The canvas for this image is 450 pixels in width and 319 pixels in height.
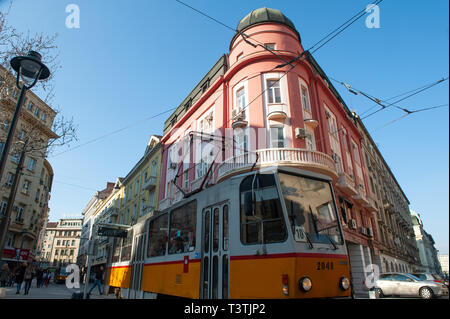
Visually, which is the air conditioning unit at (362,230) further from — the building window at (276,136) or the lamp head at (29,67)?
the lamp head at (29,67)

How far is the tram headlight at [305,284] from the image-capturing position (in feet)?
16.2

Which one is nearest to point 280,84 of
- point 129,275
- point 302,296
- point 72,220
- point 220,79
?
point 220,79

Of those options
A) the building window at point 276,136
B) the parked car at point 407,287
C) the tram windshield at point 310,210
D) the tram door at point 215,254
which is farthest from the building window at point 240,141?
the parked car at point 407,287

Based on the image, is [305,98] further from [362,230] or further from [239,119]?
[362,230]

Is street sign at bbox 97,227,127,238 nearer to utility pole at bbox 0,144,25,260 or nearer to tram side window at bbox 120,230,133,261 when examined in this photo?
tram side window at bbox 120,230,133,261

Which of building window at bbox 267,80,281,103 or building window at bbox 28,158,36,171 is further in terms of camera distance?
building window at bbox 28,158,36,171

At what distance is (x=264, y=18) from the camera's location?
62.5ft

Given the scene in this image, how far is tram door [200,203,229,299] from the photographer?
5934 mm

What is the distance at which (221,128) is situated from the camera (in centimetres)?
1898

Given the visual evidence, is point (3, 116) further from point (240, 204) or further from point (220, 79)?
point (220, 79)

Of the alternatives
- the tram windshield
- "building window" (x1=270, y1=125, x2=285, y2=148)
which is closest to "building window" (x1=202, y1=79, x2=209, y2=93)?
"building window" (x1=270, y1=125, x2=285, y2=148)

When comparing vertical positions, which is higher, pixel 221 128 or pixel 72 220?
pixel 72 220

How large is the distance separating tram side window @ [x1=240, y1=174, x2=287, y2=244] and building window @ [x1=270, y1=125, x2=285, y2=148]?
1043 cm
